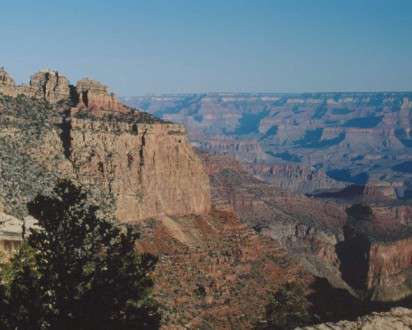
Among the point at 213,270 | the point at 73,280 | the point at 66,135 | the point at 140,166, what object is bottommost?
the point at 213,270

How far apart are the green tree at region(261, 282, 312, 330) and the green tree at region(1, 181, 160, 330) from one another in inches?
960

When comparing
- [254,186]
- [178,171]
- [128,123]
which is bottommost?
[254,186]

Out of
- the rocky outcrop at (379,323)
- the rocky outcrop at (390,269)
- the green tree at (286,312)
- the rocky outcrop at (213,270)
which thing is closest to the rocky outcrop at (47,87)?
the rocky outcrop at (213,270)

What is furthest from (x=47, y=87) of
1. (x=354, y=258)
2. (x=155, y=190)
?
(x=354, y=258)

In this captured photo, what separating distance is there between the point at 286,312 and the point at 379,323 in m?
32.5

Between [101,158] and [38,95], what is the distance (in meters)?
12.4

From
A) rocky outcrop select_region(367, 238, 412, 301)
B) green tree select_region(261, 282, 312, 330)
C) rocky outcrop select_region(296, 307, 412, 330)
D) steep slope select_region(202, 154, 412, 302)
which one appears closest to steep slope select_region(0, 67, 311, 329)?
green tree select_region(261, 282, 312, 330)

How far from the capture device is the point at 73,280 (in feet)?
73.8

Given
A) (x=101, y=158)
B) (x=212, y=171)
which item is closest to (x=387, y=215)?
(x=212, y=171)

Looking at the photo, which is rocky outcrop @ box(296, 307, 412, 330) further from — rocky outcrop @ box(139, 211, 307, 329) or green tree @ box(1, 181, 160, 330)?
rocky outcrop @ box(139, 211, 307, 329)

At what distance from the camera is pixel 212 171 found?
489 ft

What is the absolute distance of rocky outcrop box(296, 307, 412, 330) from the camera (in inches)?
710

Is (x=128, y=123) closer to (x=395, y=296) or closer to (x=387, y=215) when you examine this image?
(x=395, y=296)

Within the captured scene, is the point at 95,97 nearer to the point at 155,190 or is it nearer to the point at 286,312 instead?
the point at 155,190
